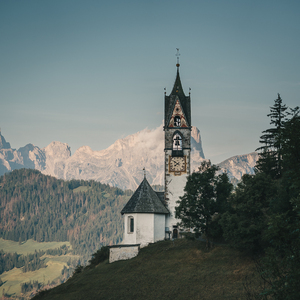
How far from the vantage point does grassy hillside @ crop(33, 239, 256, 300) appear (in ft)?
149

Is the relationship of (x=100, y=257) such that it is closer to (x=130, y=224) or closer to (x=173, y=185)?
(x=130, y=224)

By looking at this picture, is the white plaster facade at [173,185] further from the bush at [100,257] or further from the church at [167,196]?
the bush at [100,257]

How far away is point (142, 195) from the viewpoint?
233 feet

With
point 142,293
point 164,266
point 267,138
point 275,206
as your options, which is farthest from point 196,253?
point 267,138

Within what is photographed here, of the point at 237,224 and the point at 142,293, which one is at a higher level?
the point at 237,224

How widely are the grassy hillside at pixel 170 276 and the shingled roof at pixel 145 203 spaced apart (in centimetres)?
653

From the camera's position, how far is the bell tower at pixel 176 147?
72.7 m

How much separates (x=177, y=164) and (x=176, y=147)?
9.88 ft

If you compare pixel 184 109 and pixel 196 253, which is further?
pixel 184 109

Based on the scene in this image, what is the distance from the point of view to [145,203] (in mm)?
70125

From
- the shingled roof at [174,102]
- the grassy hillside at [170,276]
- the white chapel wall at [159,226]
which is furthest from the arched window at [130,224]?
the shingled roof at [174,102]

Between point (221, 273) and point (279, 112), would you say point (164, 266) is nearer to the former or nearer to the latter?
point (221, 273)

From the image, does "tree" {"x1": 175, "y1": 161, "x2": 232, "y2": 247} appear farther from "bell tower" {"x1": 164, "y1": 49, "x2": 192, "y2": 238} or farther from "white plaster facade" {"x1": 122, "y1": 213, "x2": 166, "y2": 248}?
"bell tower" {"x1": 164, "y1": 49, "x2": 192, "y2": 238}

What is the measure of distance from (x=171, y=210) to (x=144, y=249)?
913cm
